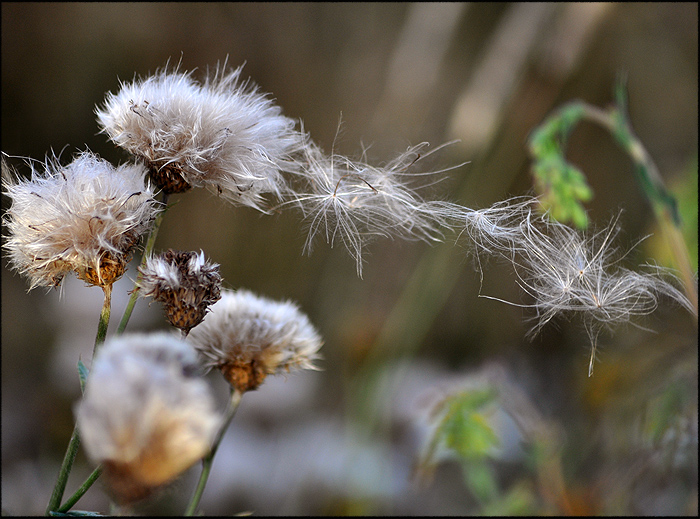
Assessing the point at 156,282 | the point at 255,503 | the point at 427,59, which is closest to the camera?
the point at 156,282

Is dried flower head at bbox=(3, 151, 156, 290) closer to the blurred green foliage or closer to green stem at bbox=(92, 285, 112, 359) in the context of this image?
green stem at bbox=(92, 285, 112, 359)

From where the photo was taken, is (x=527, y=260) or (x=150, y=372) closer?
(x=150, y=372)

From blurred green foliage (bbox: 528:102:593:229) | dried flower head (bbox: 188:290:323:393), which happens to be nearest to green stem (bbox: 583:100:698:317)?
blurred green foliage (bbox: 528:102:593:229)

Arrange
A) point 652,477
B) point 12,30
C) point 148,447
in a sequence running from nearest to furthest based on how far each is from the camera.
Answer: point 148,447
point 652,477
point 12,30

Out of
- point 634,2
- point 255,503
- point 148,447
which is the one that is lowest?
point 255,503

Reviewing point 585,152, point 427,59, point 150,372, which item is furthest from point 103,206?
point 585,152

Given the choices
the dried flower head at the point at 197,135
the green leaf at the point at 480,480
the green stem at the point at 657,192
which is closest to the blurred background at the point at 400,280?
the green leaf at the point at 480,480

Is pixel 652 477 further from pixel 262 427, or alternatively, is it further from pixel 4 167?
pixel 262 427
